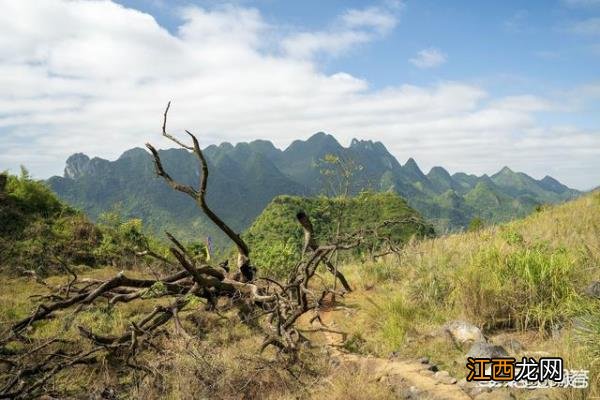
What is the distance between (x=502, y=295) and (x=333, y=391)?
2.96 m

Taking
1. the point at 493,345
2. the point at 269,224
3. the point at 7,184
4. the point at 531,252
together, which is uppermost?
the point at 7,184

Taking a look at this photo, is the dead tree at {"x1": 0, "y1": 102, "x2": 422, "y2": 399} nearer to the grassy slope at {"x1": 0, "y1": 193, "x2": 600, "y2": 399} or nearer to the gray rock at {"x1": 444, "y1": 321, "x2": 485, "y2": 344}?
the grassy slope at {"x1": 0, "y1": 193, "x2": 600, "y2": 399}

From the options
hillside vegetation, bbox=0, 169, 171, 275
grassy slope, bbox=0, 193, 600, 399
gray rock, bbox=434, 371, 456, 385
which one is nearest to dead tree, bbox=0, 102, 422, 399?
grassy slope, bbox=0, 193, 600, 399

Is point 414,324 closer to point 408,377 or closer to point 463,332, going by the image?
point 463,332

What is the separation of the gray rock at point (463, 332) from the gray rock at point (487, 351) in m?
0.37

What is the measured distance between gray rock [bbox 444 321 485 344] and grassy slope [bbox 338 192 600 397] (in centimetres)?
14

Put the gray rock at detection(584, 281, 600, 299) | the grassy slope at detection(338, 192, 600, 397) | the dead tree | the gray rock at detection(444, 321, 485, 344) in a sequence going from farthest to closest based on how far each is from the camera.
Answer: the dead tree < the gray rock at detection(584, 281, 600, 299) < the gray rock at detection(444, 321, 485, 344) < the grassy slope at detection(338, 192, 600, 397)

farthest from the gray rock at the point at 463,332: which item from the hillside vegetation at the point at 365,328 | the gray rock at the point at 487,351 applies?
the gray rock at the point at 487,351

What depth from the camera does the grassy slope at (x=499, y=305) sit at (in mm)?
5156

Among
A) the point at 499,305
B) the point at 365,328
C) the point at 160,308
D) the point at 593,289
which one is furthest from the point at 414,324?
the point at 160,308

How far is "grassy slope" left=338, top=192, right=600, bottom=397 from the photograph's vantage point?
16.9ft

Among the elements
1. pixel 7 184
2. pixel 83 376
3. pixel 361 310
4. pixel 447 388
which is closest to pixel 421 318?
pixel 361 310

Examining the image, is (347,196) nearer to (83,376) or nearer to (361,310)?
(361,310)

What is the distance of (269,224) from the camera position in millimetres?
70500
